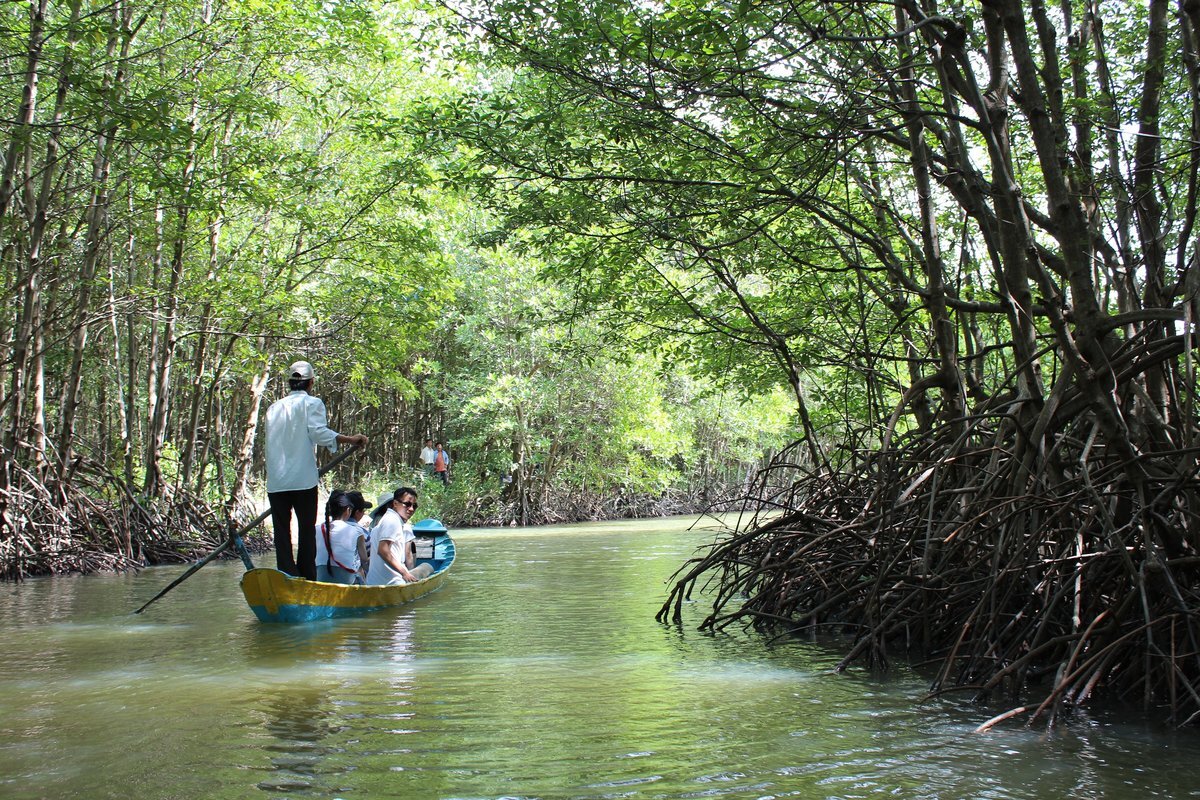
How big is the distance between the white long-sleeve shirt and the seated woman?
1049 mm

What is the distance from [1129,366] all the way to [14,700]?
5.79m

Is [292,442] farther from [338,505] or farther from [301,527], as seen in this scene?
[338,505]

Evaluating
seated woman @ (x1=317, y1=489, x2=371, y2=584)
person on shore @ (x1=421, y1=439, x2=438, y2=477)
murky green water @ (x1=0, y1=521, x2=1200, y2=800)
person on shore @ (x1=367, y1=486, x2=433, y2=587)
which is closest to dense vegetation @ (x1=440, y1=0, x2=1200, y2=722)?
murky green water @ (x1=0, y1=521, x2=1200, y2=800)

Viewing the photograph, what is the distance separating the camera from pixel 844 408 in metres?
11.3

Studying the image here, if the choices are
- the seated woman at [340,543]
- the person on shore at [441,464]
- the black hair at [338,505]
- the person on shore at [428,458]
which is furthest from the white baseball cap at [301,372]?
the person on shore at [441,464]

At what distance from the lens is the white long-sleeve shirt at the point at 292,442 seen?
298 inches

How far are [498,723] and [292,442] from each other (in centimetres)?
373

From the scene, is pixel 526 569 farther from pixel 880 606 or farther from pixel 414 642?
pixel 880 606

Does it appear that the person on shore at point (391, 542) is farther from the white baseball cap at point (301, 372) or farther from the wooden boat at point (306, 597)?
the white baseball cap at point (301, 372)

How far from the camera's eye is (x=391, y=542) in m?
8.99

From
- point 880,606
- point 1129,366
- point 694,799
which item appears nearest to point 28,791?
point 694,799

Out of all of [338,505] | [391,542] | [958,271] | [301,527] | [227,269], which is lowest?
[391,542]

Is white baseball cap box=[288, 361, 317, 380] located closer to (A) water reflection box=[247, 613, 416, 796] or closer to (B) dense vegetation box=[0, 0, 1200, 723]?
(A) water reflection box=[247, 613, 416, 796]

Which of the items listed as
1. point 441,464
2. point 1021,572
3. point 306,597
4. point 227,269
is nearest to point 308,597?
point 306,597
